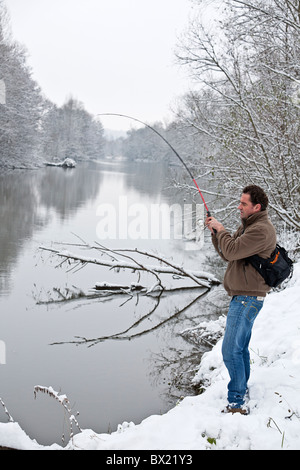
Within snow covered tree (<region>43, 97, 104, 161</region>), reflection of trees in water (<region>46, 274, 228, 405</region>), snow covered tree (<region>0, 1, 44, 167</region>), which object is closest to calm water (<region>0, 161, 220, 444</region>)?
reflection of trees in water (<region>46, 274, 228, 405</region>)

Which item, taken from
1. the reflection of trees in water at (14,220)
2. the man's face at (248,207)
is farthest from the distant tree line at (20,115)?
the man's face at (248,207)

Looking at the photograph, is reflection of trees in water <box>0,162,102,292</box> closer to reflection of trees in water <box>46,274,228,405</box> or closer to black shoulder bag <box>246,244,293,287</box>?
reflection of trees in water <box>46,274,228,405</box>

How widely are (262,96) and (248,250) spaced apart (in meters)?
5.79

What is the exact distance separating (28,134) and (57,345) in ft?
126

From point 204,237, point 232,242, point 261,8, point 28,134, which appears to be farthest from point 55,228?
point 28,134

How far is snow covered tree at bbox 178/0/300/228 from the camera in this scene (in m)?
8.07

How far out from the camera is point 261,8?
7832 millimetres

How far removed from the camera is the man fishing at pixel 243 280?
3613 mm

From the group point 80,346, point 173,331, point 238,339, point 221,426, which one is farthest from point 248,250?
point 173,331

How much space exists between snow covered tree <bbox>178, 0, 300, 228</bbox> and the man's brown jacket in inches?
168

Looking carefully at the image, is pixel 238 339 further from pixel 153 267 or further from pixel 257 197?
pixel 153 267

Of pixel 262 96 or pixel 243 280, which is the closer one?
pixel 243 280

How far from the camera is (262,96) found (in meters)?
8.55
